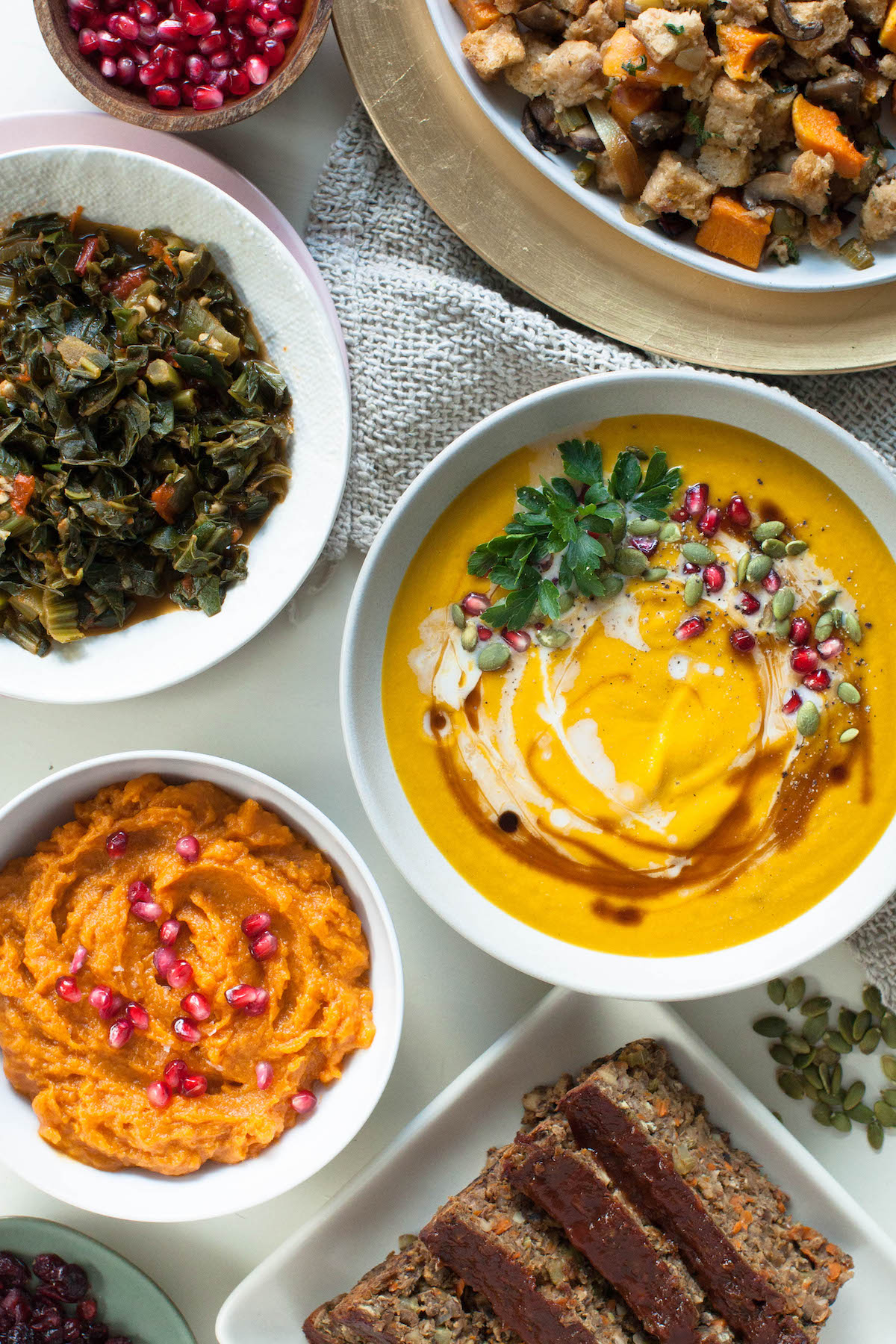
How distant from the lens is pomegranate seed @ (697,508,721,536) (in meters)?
3.13

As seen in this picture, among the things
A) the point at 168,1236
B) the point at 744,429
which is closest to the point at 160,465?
the point at 744,429

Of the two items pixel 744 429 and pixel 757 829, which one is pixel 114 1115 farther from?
pixel 744 429

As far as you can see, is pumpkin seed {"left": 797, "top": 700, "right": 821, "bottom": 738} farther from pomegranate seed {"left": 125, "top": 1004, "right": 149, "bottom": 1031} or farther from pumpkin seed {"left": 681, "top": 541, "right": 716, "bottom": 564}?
pomegranate seed {"left": 125, "top": 1004, "right": 149, "bottom": 1031}

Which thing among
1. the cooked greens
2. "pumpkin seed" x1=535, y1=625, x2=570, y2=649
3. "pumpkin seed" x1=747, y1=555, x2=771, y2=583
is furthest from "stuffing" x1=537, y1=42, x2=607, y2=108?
"pumpkin seed" x1=535, y1=625, x2=570, y2=649

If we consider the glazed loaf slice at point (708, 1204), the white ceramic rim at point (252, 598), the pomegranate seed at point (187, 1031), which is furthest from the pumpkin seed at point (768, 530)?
the pomegranate seed at point (187, 1031)

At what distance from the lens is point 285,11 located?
3244mm

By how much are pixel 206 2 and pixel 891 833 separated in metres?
3.24

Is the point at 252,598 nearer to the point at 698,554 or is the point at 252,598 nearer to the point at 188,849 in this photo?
the point at 188,849

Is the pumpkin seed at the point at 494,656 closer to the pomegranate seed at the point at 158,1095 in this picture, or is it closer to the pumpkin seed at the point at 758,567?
the pumpkin seed at the point at 758,567

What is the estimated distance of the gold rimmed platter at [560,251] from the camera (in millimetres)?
3221

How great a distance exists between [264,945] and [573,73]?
2.70 meters

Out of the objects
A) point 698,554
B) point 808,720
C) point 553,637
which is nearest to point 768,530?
Result: point 698,554

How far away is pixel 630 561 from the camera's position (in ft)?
10.2

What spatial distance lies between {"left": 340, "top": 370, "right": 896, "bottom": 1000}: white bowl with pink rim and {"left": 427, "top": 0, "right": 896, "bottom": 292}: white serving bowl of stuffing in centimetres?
43
